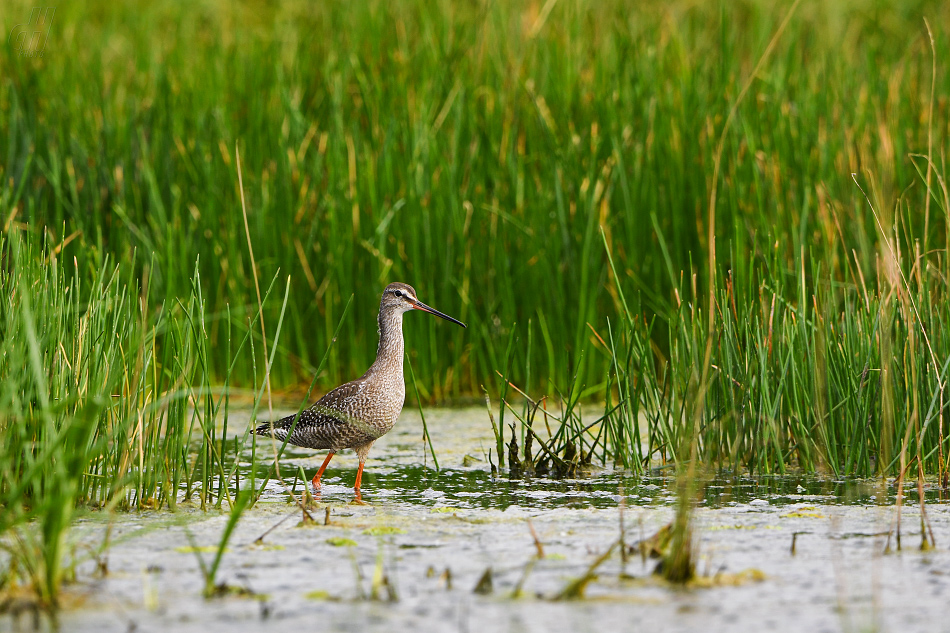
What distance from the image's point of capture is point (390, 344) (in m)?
5.07

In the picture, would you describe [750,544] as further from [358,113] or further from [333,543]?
[358,113]

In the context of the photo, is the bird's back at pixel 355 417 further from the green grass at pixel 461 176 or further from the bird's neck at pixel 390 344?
the green grass at pixel 461 176

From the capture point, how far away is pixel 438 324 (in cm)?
648

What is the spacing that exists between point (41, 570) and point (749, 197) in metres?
4.36

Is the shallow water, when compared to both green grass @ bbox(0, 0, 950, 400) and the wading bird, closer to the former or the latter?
the wading bird

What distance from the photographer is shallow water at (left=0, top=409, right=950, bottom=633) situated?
2.81 meters

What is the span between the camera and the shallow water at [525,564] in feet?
9.23

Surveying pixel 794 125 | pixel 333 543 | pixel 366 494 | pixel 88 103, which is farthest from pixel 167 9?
pixel 333 543

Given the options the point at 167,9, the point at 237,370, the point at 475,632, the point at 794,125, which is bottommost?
the point at 475,632

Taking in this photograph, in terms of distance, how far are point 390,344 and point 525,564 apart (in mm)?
1917

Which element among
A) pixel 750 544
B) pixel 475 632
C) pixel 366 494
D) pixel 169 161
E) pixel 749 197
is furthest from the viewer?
pixel 169 161

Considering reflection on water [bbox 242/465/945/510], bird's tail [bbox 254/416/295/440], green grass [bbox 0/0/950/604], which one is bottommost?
reflection on water [bbox 242/465/945/510]

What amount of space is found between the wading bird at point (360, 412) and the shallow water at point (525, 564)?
249 mm

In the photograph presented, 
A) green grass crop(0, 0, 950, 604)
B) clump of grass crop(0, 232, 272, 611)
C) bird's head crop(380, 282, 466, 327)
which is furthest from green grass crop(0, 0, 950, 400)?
clump of grass crop(0, 232, 272, 611)
